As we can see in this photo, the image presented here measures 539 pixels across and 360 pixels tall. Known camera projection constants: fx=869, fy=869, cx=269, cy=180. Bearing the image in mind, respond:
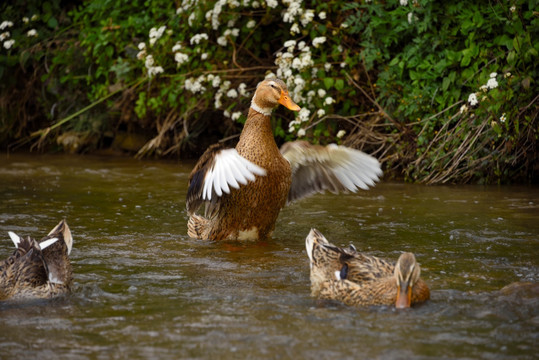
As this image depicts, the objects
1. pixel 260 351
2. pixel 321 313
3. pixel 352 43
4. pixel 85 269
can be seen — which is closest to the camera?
pixel 260 351

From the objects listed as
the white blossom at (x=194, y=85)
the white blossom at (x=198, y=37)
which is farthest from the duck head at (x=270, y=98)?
the white blossom at (x=198, y=37)

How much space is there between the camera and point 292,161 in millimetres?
7707

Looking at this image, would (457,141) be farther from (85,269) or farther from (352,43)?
(85,269)

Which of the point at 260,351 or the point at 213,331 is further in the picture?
the point at 213,331

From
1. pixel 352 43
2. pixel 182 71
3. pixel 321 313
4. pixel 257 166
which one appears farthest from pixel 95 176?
pixel 321 313

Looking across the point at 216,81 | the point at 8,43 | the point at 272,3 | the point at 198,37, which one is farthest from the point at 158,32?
the point at 8,43

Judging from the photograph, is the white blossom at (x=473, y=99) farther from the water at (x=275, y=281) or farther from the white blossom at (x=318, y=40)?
the white blossom at (x=318, y=40)

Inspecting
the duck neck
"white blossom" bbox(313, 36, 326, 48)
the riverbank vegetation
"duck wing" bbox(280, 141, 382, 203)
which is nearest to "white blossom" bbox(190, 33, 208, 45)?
the riverbank vegetation

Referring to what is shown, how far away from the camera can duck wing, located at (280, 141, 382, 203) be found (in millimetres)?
7516

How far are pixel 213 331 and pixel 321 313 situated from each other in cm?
69

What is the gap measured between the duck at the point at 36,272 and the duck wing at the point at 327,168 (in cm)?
258

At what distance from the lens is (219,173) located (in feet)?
21.4

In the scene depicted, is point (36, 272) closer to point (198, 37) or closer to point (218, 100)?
point (218, 100)

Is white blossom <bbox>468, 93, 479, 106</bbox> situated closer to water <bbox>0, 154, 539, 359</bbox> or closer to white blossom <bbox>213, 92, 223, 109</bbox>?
water <bbox>0, 154, 539, 359</bbox>
